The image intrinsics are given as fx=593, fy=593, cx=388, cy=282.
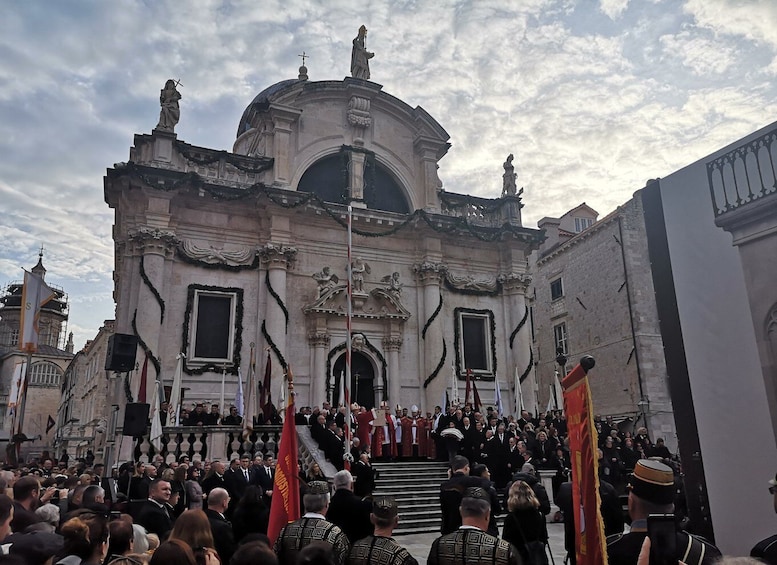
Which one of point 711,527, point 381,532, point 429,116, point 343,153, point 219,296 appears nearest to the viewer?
point 381,532

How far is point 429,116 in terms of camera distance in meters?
26.4

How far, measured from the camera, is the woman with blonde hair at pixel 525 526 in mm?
6176

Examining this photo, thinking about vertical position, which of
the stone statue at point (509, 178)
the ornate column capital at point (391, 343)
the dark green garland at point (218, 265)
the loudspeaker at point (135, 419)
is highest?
the stone statue at point (509, 178)

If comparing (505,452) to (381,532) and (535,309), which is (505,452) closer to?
(381,532)

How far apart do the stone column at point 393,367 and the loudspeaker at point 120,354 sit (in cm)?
1318

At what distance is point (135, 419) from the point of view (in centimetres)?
972

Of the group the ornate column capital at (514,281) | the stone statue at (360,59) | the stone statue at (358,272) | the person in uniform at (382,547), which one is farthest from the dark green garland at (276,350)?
the person in uniform at (382,547)

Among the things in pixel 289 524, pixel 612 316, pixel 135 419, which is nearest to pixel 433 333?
pixel 612 316

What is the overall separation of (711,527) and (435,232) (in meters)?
18.6

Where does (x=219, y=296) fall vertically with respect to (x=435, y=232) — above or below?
below

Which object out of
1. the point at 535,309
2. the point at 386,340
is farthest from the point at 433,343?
the point at 535,309

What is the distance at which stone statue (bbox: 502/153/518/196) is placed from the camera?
89.7ft

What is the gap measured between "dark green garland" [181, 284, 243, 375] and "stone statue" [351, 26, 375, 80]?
11.0 meters

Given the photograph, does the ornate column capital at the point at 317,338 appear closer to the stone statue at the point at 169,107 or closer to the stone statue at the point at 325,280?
the stone statue at the point at 325,280
